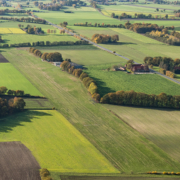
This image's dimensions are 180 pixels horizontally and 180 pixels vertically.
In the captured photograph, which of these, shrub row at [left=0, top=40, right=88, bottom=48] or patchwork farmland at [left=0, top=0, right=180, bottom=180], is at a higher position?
shrub row at [left=0, top=40, right=88, bottom=48]

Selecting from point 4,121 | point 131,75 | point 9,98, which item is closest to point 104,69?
point 131,75

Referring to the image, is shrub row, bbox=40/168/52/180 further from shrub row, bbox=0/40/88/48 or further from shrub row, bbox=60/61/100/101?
shrub row, bbox=0/40/88/48

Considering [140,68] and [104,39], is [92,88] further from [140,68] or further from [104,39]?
[104,39]

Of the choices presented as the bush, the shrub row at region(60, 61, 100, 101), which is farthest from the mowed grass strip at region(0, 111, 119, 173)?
the bush

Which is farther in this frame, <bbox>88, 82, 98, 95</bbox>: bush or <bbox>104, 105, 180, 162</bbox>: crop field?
<bbox>88, 82, 98, 95</bbox>: bush

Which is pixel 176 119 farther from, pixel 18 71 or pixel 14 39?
pixel 14 39

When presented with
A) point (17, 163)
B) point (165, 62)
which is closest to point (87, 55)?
point (165, 62)

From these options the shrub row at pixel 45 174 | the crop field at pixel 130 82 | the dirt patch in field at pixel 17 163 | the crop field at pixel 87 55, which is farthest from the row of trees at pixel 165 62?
the shrub row at pixel 45 174
